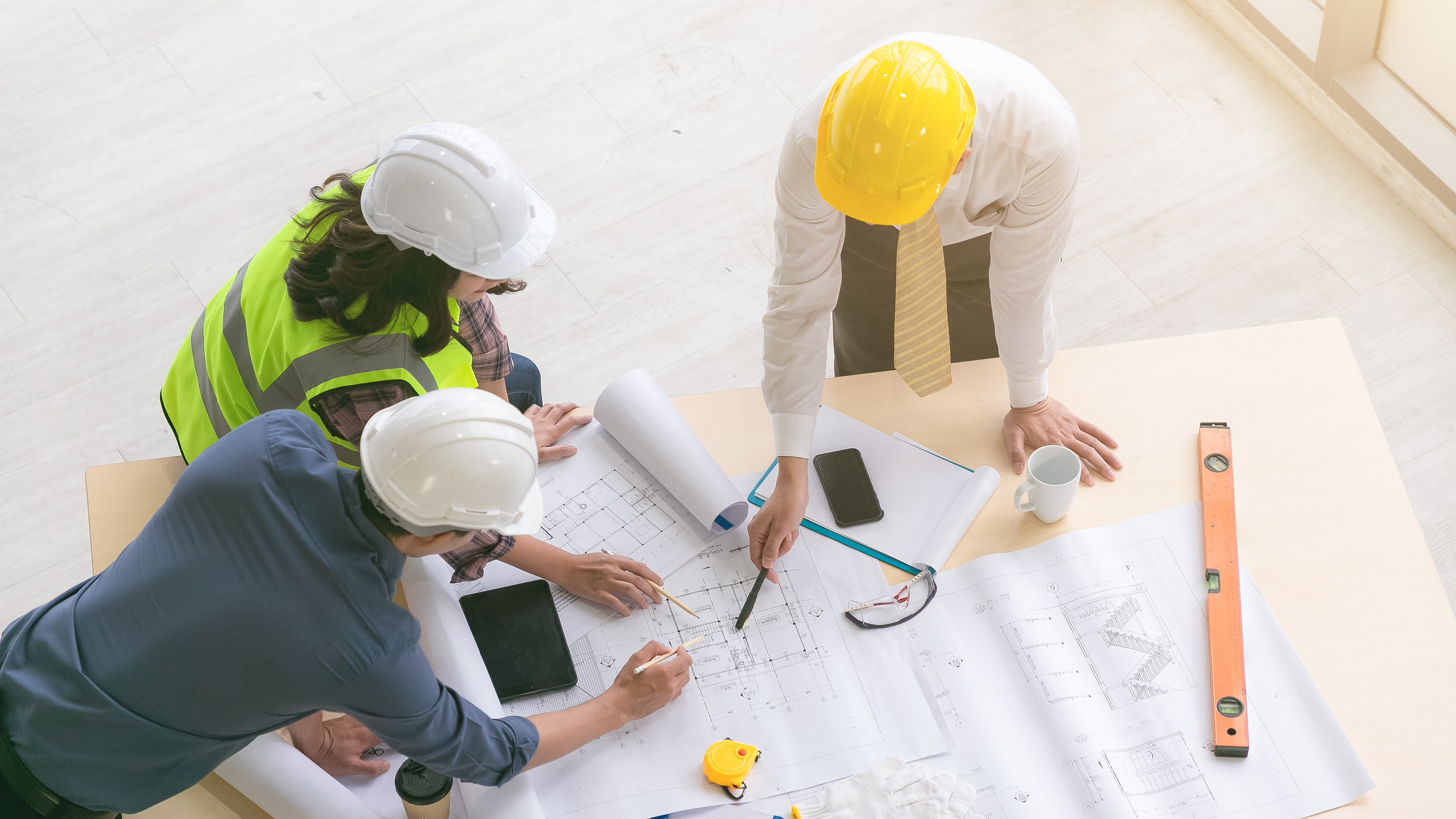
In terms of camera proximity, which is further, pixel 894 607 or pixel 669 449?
pixel 669 449

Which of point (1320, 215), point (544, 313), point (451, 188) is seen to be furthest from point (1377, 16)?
point (451, 188)

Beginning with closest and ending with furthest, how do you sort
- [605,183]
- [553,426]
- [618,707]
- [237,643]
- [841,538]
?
[237,643], [618,707], [841,538], [553,426], [605,183]

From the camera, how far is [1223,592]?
5.03 ft

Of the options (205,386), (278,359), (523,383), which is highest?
(278,359)

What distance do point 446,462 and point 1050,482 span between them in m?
0.90

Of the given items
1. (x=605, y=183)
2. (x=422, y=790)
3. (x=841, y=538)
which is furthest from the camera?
(x=605, y=183)

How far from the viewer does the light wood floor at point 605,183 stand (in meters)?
2.80

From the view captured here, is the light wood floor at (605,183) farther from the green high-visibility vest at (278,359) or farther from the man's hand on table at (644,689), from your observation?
the man's hand on table at (644,689)

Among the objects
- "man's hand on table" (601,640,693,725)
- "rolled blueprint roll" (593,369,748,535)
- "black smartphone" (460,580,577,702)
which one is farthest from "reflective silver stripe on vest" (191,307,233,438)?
"man's hand on table" (601,640,693,725)

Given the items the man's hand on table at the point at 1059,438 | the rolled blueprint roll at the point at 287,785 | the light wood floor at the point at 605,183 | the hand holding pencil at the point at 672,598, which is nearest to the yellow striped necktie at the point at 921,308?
the man's hand on table at the point at 1059,438

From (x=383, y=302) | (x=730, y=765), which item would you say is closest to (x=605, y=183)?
(x=383, y=302)

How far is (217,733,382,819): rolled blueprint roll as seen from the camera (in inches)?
52.7

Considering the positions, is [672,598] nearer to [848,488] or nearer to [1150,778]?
[848,488]

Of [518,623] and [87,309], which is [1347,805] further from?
[87,309]
